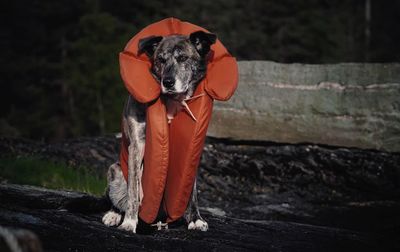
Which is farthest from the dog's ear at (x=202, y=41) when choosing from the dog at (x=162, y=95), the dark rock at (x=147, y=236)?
the dark rock at (x=147, y=236)

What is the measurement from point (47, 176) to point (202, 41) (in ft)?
13.0

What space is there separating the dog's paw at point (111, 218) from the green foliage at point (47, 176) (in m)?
2.36

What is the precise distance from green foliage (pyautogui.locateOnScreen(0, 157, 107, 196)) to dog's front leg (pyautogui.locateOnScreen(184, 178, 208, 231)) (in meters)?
2.46

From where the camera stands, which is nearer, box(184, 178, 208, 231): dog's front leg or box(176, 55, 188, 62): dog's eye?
box(176, 55, 188, 62): dog's eye

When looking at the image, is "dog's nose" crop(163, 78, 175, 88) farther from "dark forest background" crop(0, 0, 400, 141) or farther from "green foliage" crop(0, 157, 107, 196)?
"dark forest background" crop(0, 0, 400, 141)

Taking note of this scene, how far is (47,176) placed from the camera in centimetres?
899

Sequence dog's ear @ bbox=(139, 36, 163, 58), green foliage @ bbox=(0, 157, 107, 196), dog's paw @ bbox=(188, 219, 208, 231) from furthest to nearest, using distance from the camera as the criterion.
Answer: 1. green foliage @ bbox=(0, 157, 107, 196)
2. dog's paw @ bbox=(188, 219, 208, 231)
3. dog's ear @ bbox=(139, 36, 163, 58)

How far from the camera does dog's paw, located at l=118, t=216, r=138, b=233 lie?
229 inches

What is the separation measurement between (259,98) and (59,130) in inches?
750

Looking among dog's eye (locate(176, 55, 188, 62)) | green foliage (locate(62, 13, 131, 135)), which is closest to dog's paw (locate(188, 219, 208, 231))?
dog's eye (locate(176, 55, 188, 62))

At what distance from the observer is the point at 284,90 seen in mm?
11156

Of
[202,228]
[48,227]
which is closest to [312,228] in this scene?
[202,228]

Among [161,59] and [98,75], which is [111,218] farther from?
[98,75]

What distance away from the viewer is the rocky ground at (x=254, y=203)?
5254mm
